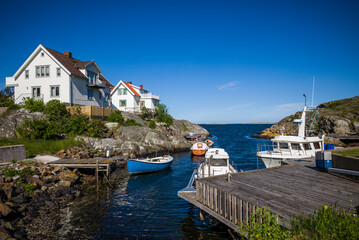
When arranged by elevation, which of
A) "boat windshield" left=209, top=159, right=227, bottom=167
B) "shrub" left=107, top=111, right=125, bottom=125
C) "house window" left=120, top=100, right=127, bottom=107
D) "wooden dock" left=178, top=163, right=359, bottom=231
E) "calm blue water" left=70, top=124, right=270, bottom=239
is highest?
"house window" left=120, top=100, right=127, bottom=107

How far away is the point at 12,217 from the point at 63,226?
2.85m

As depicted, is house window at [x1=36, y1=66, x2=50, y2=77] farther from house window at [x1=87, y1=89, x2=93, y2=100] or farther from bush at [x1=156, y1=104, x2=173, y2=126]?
bush at [x1=156, y1=104, x2=173, y2=126]

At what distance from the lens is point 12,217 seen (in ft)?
37.5

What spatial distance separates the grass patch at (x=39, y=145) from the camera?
73.4 ft

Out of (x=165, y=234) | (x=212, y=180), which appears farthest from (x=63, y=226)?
(x=212, y=180)

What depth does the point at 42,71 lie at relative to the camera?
1485 inches

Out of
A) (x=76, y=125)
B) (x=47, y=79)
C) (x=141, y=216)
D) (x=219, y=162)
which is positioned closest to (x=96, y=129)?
(x=76, y=125)

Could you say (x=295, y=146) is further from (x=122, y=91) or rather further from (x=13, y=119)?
(x=122, y=91)

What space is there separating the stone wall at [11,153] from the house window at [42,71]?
881 inches

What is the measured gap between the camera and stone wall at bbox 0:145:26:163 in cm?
1850

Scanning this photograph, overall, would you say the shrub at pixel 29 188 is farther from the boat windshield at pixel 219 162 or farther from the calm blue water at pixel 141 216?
the boat windshield at pixel 219 162

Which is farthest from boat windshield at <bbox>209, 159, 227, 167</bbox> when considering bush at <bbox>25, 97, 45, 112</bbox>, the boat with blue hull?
bush at <bbox>25, 97, 45, 112</bbox>

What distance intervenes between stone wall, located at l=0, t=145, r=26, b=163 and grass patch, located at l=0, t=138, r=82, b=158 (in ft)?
5.92

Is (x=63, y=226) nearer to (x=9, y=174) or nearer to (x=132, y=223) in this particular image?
(x=132, y=223)
